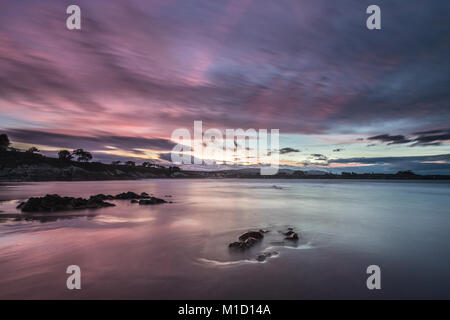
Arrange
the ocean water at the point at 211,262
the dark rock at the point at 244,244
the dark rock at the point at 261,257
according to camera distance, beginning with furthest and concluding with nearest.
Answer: the dark rock at the point at 244,244
the dark rock at the point at 261,257
the ocean water at the point at 211,262

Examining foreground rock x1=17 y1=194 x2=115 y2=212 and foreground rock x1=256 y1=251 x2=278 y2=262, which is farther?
foreground rock x1=17 y1=194 x2=115 y2=212

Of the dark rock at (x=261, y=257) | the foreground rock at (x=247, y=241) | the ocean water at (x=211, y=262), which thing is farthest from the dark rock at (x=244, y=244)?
the dark rock at (x=261, y=257)

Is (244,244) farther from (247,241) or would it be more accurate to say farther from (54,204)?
(54,204)

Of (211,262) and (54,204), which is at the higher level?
(54,204)

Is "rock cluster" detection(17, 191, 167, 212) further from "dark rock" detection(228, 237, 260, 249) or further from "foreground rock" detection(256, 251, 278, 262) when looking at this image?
"foreground rock" detection(256, 251, 278, 262)

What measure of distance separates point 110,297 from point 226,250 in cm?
420

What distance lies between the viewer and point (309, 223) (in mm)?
13539

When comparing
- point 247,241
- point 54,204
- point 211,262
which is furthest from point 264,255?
point 54,204

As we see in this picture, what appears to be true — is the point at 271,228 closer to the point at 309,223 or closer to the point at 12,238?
the point at 309,223

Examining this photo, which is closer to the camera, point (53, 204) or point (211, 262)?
point (211, 262)

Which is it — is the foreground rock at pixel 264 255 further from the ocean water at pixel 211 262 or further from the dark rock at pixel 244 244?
the dark rock at pixel 244 244

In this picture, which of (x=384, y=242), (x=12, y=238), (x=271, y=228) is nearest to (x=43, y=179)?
(x=12, y=238)

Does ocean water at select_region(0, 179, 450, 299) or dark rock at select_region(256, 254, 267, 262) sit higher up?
dark rock at select_region(256, 254, 267, 262)

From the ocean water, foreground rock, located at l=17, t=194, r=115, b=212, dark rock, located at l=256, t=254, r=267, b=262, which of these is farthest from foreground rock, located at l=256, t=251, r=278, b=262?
foreground rock, located at l=17, t=194, r=115, b=212
